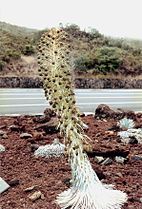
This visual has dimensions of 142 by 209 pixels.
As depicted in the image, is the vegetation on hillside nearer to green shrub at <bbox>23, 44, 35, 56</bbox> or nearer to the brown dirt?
green shrub at <bbox>23, 44, 35, 56</bbox>

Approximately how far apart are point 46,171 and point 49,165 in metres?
0.20

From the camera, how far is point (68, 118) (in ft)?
15.0

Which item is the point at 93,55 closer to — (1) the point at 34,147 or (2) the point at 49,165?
(1) the point at 34,147

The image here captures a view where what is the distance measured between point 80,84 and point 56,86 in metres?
16.9

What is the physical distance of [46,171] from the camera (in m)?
5.87

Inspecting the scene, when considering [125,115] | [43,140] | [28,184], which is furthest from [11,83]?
[28,184]

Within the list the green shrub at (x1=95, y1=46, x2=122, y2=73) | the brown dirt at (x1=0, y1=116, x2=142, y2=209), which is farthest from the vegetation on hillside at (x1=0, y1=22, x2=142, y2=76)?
the brown dirt at (x1=0, y1=116, x2=142, y2=209)

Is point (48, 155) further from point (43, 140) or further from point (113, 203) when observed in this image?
point (113, 203)

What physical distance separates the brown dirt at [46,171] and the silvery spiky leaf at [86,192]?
0.14 metres

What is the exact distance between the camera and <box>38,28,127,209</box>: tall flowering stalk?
179 inches

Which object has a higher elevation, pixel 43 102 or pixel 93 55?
pixel 93 55

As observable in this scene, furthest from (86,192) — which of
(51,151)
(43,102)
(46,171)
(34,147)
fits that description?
(43,102)

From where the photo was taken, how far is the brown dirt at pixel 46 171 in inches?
197

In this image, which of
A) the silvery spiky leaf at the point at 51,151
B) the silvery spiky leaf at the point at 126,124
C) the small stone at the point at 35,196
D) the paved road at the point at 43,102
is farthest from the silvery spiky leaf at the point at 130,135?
the paved road at the point at 43,102
